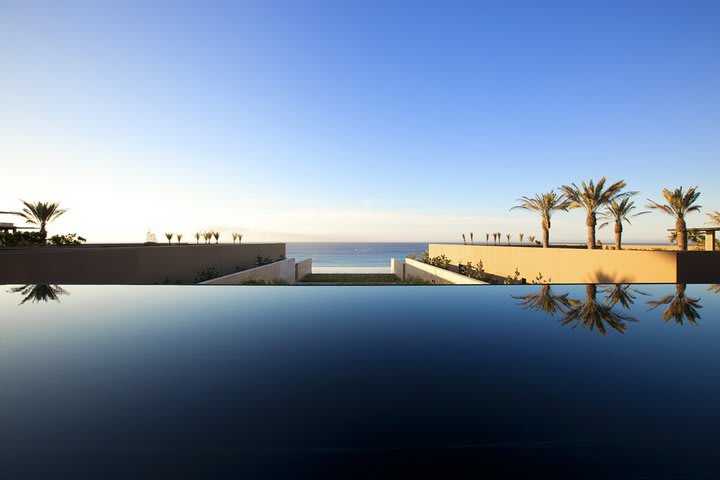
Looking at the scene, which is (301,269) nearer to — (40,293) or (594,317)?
(40,293)

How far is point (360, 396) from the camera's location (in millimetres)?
2127

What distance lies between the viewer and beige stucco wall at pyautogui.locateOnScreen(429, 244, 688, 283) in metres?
10.8

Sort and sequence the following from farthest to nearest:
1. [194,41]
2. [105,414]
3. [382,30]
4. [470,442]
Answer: [382,30]
[194,41]
[105,414]
[470,442]

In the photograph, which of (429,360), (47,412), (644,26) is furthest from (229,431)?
(644,26)

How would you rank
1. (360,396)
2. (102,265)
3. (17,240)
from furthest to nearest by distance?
(17,240) < (102,265) < (360,396)

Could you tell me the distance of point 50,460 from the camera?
149 cm

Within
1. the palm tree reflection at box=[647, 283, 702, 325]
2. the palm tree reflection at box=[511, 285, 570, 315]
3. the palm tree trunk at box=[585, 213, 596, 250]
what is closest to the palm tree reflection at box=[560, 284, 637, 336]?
the palm tree reflection at box=[511, 285, 570, 315]

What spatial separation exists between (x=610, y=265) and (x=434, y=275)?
263 inches

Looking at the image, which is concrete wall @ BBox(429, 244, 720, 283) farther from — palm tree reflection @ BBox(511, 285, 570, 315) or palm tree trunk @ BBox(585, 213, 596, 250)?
palm tree reflection @ BBox(511, 285, 570, 315)

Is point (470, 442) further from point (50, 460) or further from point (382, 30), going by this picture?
point (382, 30)

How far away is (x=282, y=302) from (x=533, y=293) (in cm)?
448

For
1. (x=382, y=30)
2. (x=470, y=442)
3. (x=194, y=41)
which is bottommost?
(x=470, y=442)

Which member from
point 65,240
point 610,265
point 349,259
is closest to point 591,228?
point 610,265

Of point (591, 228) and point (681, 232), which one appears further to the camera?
point (591, 228)
